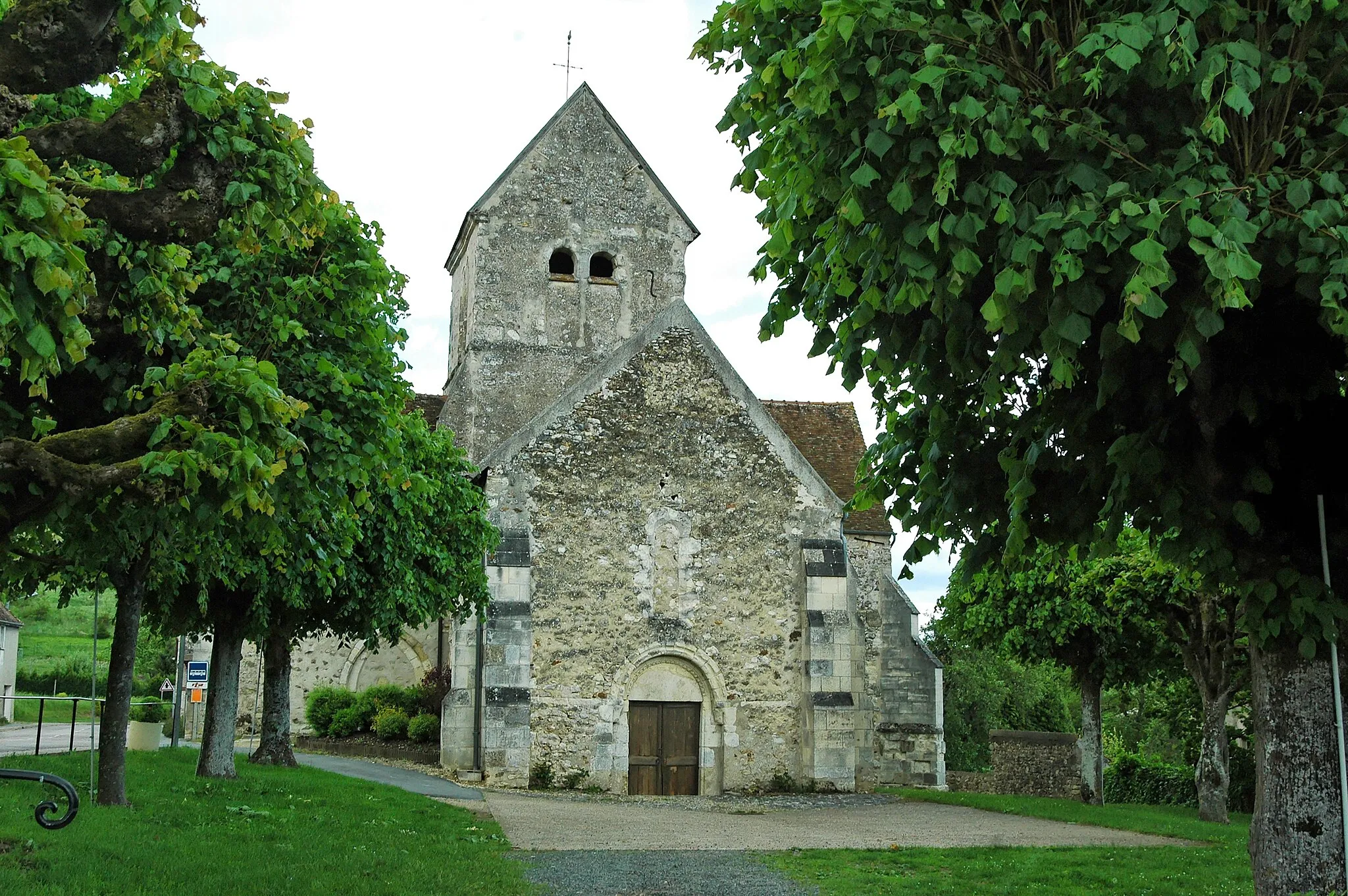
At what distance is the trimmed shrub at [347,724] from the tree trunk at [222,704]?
992cm

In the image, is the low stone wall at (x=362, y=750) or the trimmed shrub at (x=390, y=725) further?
the trimmed shrub at (x=390, y=725)

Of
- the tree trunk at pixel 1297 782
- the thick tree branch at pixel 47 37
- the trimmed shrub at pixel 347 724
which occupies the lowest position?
the trimmed shrub at pixel 347 724

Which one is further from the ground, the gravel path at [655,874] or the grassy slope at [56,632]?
the grassy slope at [56,632]

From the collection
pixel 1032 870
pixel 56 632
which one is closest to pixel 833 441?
pixel 1032 870

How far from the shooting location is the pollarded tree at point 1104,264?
232 inches

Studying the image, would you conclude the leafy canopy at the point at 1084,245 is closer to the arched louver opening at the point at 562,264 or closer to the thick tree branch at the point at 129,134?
the thick tree branch at the point at 129,134

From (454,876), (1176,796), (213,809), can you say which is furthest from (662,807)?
(1176,796)

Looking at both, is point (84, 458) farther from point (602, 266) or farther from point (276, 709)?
point (602, 266)

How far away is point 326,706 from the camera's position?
27.0 m

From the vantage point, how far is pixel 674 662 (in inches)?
826

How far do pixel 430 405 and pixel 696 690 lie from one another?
35.9 feet

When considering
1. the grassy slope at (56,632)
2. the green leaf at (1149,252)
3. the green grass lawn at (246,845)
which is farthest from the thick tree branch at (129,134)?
the grassy slope at (56,632)

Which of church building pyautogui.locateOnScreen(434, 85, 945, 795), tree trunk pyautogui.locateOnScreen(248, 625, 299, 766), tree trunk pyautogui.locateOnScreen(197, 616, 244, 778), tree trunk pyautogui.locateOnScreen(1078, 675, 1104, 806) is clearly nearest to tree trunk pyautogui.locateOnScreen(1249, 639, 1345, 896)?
tree trunk pyautogui.locateOnScreen(197, 616, 244, 778)

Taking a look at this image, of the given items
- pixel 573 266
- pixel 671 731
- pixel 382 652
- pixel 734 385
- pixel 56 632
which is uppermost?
pixel 573 266
